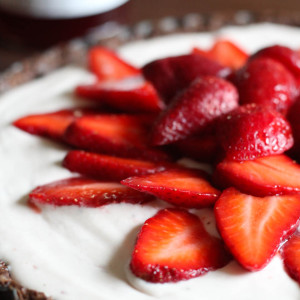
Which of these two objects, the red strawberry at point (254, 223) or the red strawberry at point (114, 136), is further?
the red strawberry at point (114, 136)

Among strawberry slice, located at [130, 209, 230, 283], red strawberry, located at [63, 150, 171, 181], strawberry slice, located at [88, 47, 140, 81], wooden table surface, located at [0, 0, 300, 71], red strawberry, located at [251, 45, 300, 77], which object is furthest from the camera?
wooden table surface, located at [0, 0, 300, 71]

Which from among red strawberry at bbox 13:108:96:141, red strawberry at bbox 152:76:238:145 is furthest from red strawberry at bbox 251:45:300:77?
red strawberry at bbox 13:108:96:141

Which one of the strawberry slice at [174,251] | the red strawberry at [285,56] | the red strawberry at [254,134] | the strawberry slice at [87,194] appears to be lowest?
the strawberry slice at [174,251]

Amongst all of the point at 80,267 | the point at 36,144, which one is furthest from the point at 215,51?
the point at 80,267

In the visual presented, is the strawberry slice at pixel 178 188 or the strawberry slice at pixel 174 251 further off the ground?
the strawberry slice at pixel 178 188

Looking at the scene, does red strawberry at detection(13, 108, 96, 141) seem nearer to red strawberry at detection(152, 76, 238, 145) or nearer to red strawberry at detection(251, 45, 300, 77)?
red strawberry at detection(152, 76, 238, 145)

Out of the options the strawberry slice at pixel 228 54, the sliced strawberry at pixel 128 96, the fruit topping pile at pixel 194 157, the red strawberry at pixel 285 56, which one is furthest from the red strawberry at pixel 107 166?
the strawberry slice at pixel 228 54

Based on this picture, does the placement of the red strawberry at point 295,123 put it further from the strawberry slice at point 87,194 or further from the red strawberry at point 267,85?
the strawberry slice at point 87,194

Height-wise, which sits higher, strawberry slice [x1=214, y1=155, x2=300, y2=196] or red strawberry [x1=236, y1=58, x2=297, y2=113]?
red strawberry [x1=236, y1=58, x2=297, y2=113]
